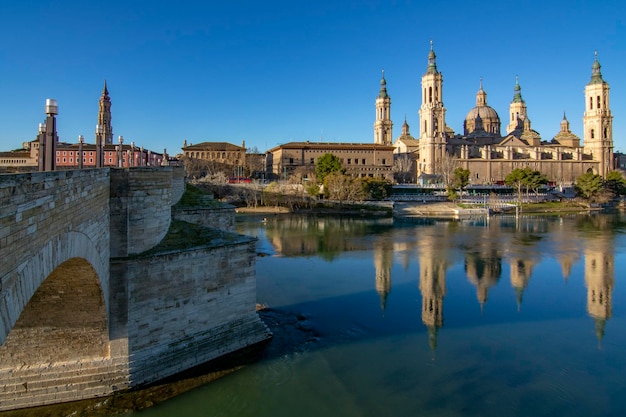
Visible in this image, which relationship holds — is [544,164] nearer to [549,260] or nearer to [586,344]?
[549,260]

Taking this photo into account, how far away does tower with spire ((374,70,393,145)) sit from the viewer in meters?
88.8

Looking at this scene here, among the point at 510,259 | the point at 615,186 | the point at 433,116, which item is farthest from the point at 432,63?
the point at 510,259

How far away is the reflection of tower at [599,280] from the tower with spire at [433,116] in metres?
45.2

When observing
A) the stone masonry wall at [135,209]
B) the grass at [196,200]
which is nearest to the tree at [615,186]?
the grass at [196,200]

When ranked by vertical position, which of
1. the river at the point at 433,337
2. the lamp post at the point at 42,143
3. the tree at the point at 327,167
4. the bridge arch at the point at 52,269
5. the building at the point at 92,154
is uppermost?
the tree at the point at 327,167

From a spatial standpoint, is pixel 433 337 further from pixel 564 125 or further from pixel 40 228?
pixel 564 125

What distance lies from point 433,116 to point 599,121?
103 feet

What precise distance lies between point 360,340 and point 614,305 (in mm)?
10105

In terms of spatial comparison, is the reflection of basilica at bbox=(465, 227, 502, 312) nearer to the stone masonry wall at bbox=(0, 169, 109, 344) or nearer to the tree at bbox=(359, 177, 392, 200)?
the stone masonry wall at bbox=(0, 169, 109, 344)

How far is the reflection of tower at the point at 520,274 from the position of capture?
59.7ft

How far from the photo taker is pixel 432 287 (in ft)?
62.4

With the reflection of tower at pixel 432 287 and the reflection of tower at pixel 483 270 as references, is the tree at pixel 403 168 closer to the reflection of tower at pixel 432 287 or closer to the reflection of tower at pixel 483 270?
the reflection of tower at pixel 432 287

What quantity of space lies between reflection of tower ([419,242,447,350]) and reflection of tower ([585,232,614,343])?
463 cm

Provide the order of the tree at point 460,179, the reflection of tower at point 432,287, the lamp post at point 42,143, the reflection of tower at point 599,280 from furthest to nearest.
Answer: the tree at point 460,179 < the reflection of tower at point 599,280 < the reflection of tower at point 432,287 < the lamp post at point 42,143
